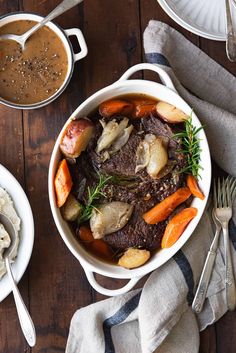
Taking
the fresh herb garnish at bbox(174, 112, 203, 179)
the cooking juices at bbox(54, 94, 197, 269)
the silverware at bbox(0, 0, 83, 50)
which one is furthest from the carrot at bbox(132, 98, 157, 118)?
A: the silverware at bbox(0, 0, 83, 50)

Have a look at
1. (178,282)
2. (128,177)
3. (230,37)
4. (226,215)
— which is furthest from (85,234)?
(230,37)

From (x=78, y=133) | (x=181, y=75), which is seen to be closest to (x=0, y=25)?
(x=78, y=133)

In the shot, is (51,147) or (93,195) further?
(51,147)

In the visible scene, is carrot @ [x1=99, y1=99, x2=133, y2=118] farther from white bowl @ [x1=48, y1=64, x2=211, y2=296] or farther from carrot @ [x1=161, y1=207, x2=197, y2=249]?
carrot @ [x1=161, y1=207, x2=197, y2=249]

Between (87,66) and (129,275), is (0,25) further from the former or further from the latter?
(129,275)

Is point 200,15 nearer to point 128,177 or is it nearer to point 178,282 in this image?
point 128,177

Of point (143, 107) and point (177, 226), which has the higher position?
point (143, 107)
